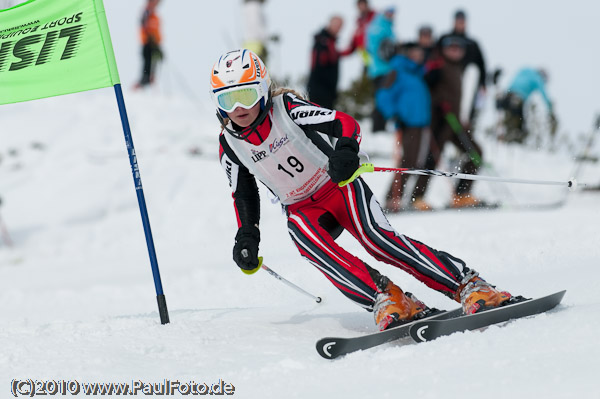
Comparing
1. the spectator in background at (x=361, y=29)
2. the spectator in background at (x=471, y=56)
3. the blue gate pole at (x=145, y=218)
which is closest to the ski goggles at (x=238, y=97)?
the blue gate pole at (x=145, y=218)

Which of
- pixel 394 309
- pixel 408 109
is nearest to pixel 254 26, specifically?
pixel 408 109

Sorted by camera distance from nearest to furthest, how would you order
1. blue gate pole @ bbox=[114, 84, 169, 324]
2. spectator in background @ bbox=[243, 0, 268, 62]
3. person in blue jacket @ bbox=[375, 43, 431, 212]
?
blue gate pole @ bbox=[114, 84, 169, 324], person in blue jacket @ bbox=[375, 43, 431, 212], spectator in background @ bbox=[243, 0, 268, 62]

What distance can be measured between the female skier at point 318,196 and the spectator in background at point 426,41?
17.9 feet

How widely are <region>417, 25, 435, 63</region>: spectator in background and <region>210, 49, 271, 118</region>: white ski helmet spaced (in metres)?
5.65

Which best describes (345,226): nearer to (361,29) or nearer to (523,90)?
(361,29)

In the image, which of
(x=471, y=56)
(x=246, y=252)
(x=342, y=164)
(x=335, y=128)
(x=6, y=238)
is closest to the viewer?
(x=342, y=164)

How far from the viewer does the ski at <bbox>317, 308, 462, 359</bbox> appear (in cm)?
319

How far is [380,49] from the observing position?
866 centimetres

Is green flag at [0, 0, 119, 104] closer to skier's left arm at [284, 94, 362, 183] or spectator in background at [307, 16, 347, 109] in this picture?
skier's left arm at [284, 94, 362, 183]

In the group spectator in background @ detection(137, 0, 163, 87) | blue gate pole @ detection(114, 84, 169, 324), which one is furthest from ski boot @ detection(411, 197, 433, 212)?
spectator in background @ detection(137, 0, 163, 87)

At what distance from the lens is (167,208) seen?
33.3 feet

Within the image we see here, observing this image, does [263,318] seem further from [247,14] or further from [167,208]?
[247,14]

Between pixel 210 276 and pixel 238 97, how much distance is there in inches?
128

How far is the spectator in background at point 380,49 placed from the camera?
8617 mm
